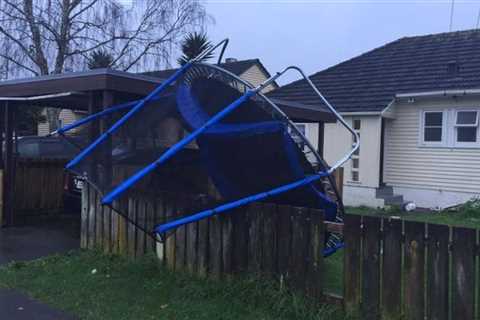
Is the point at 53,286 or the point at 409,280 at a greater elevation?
the point at 409,280

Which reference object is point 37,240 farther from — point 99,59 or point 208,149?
point 99,59

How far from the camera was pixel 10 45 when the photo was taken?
851 inches

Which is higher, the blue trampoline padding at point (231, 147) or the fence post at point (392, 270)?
the blue trampoline padding at point (231, 147)

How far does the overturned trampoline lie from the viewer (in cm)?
A: 514

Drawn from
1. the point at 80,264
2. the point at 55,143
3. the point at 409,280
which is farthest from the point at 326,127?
the point at 409,280

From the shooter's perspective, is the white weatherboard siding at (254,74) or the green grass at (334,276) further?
the white weatherboard siding at (254,74)

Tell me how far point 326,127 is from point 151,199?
36.7ft

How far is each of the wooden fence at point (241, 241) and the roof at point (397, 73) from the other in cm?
1011

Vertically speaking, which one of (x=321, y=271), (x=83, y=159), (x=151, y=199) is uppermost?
(x=83, y=159)

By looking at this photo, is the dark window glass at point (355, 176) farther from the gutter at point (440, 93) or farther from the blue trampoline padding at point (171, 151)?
the blue trampoline padding at point (171, 151)

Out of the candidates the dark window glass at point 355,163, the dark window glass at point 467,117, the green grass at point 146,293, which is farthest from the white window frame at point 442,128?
the green grass at point 146,293

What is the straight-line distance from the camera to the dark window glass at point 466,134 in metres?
13.8

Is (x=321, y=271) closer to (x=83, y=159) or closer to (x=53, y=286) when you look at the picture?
(x=83, y=159)

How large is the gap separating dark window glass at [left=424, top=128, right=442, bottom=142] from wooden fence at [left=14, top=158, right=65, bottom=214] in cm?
990
